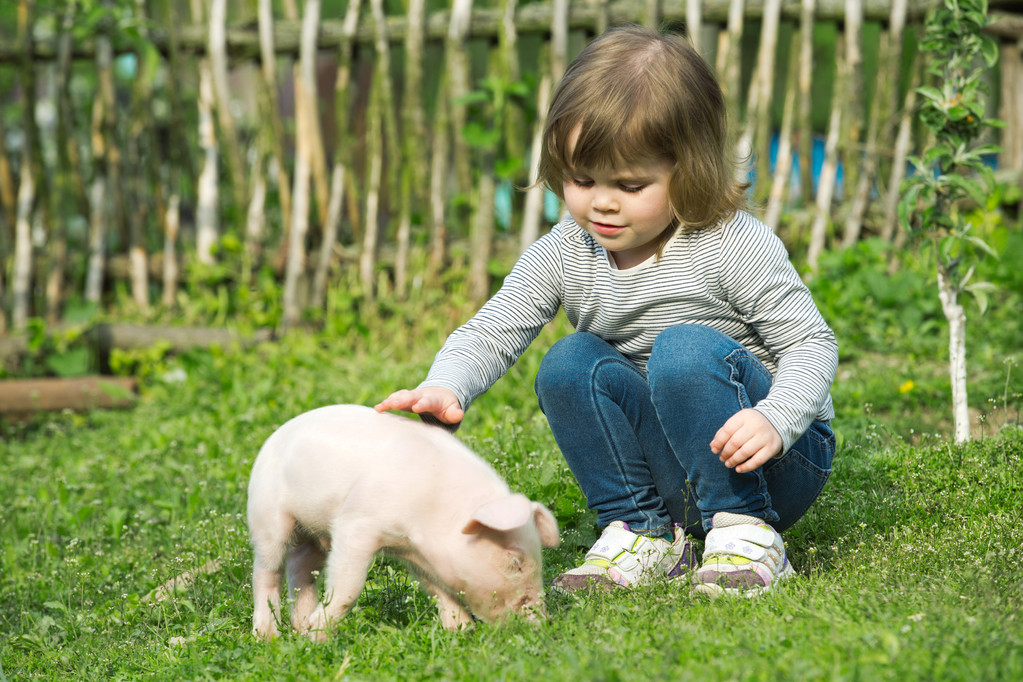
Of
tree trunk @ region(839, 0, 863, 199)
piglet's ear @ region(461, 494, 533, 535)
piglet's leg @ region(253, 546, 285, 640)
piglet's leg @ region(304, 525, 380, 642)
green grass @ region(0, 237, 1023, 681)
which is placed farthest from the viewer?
tree trunk @ region(839, 0, 863, 199)

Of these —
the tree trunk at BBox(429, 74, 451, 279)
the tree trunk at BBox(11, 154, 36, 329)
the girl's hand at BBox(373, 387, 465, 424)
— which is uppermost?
the girl's hand at BBox(373, 387, 465, 424)

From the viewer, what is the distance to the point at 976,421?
3770mm

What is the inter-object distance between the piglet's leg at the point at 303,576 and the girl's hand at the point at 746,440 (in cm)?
104

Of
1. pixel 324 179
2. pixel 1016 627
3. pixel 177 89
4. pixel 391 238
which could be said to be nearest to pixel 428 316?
pixel 391 238

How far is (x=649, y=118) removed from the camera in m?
2.28

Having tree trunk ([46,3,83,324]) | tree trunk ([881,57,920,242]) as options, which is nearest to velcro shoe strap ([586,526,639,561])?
tree trunk ([881,57,920,242])

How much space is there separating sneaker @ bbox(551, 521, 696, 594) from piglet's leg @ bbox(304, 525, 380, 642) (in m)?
0.53

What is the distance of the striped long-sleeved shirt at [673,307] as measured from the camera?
2393 mm

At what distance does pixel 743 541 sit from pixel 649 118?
1.04m

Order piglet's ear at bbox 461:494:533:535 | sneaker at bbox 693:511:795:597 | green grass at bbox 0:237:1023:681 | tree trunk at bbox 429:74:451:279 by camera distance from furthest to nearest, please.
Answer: tree trunk at bbox 429:74:451:279
sneaker at bbox 693:511:795:597
piglet's ear at bbox 461:494:533:535
green grass at bbox 0:237:1023:681

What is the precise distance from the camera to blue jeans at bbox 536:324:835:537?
92.2 inches

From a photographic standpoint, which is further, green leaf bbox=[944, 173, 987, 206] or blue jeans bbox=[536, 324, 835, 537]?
green leaf bbox=[944, 173, 987, 206]

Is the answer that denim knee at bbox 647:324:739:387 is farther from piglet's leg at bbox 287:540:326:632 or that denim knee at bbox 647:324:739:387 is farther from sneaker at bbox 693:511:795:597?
piglet's leg at bbox 287:540:326:632

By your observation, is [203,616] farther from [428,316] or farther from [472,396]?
[428,316]
